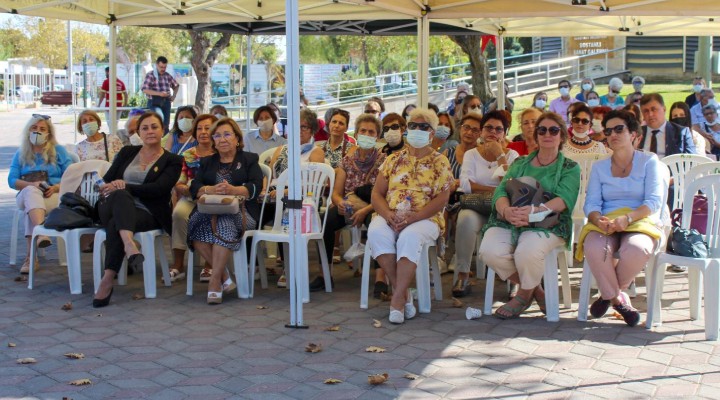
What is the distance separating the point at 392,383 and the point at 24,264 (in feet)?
13.7

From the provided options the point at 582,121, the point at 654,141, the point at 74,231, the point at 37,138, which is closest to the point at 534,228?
the point at 582,121

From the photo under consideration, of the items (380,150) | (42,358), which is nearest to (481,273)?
(380,150)

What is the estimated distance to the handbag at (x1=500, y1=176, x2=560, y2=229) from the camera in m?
5.92

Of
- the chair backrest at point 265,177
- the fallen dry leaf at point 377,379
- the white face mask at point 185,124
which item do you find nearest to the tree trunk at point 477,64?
the white face mask at point 185,124

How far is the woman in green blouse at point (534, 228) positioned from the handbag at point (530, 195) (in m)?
0.03

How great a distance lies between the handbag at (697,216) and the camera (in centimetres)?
658

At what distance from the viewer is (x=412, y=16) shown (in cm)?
852

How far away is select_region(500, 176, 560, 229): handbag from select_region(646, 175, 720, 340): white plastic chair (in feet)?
2.37

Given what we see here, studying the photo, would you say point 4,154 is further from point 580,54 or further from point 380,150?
point 580,54

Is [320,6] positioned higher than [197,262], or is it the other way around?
[320,6]

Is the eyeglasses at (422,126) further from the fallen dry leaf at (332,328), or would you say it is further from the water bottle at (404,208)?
the fallen dry leaf at (332,328)

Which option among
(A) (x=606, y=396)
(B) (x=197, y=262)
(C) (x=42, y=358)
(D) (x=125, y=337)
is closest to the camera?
(A) (x=606, y=396)

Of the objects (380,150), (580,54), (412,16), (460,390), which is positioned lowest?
(460,390)

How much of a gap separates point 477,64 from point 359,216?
9.05 metres
